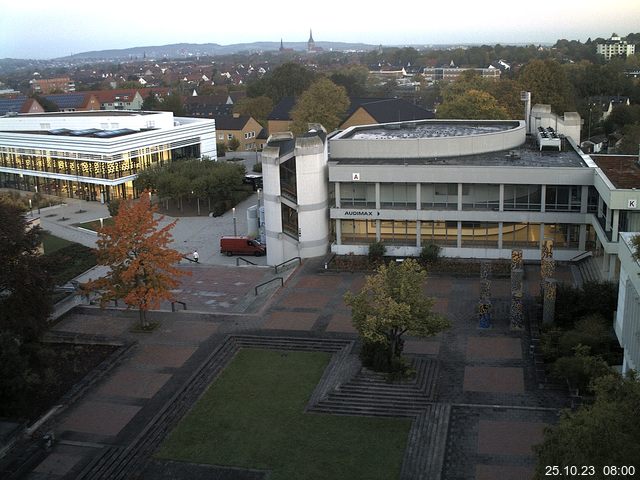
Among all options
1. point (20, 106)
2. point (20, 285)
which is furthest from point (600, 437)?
point (20, 106)

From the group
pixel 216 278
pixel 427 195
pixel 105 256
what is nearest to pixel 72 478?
pixel 105 256

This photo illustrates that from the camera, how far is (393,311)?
963 inches

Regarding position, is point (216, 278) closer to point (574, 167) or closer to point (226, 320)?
point (226, 320)

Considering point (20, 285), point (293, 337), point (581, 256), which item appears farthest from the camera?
point (581, 256)

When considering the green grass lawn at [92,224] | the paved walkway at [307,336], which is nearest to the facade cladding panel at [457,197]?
the paved walkway at [307,336]

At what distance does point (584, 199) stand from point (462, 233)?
6459 mm

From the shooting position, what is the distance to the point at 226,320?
32031mm

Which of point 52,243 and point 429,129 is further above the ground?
point 429,129

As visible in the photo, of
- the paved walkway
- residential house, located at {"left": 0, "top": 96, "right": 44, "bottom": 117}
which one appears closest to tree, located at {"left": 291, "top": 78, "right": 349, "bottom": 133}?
the paved walkway

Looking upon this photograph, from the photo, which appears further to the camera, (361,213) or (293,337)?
(361,213)

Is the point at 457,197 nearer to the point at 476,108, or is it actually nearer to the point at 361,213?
the point at 361,213

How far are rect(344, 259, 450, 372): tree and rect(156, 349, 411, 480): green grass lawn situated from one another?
9.44ft

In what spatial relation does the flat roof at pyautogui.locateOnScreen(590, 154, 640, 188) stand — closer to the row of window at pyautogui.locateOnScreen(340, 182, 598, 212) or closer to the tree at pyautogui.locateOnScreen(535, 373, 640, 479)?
the row of window at pyautogui.locateOnScreen(340, 182, 598, 212)

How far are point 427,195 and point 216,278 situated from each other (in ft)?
40.1
